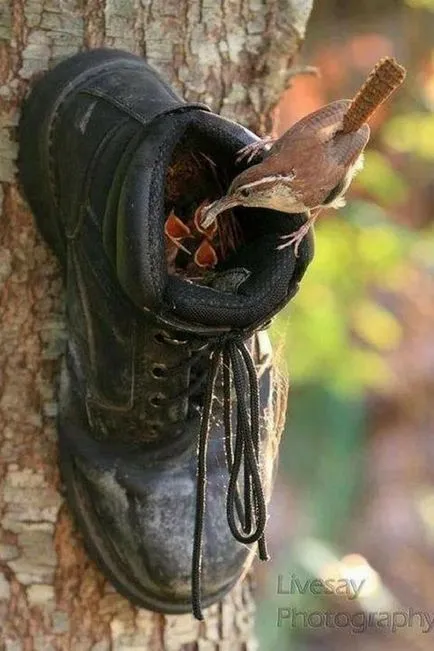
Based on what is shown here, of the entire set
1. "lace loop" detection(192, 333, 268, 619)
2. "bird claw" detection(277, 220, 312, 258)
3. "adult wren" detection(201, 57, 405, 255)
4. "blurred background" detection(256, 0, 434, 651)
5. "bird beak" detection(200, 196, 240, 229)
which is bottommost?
"blurred background" detection(256, 0, 434, 651)

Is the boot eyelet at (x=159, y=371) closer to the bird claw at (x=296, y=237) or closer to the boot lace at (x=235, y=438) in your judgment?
the boot lace at (x=235, y=438)

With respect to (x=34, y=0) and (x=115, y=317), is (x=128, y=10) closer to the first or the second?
(x=34, y=0)

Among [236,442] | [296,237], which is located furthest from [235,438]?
[296,237]

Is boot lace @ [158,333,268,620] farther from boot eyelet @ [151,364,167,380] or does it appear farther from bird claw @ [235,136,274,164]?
bird claw @ [235,136,274,164]

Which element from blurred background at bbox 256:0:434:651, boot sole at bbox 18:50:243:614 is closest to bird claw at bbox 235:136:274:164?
boot sole at bbox 18:50:243:614

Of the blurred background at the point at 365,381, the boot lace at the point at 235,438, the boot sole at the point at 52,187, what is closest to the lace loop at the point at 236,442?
the boot lace at the point at 235,438

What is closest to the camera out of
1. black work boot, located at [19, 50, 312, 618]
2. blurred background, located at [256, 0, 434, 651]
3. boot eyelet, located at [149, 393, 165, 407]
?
black work boot, located at [19, 50, 312, 618]
